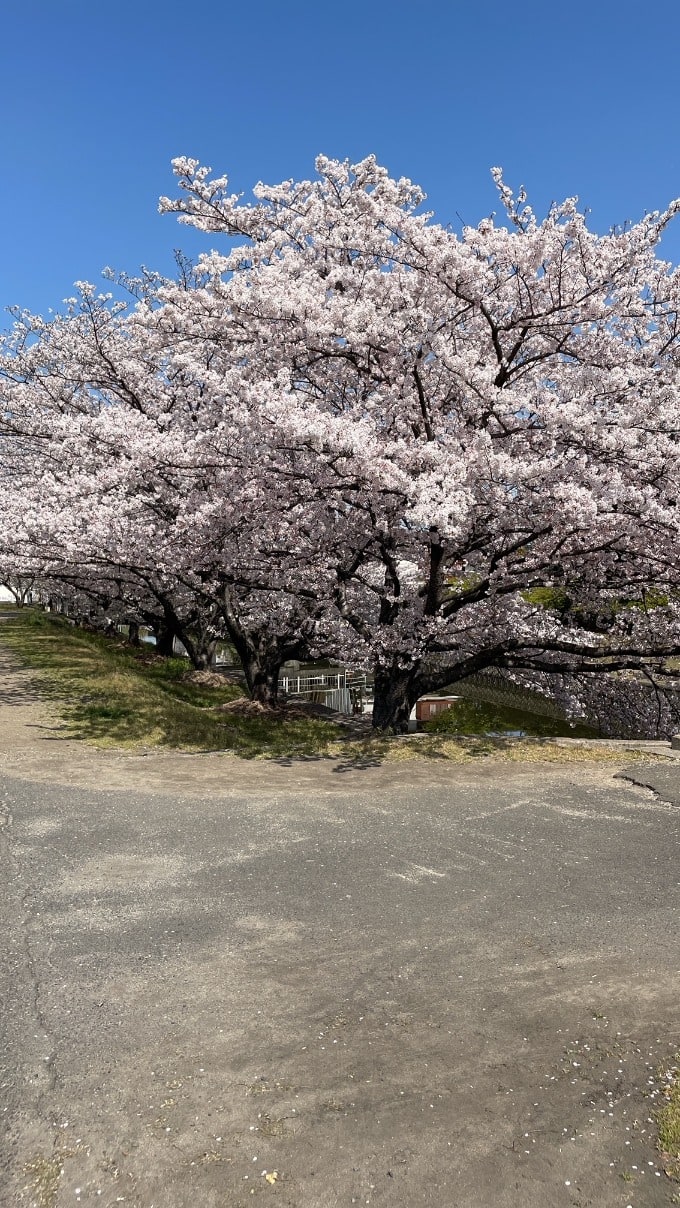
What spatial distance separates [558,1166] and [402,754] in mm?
7450

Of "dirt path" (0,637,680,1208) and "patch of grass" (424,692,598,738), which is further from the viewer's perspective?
"patch of grass" (424,692,598,738)

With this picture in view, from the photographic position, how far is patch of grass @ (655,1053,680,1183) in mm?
3098

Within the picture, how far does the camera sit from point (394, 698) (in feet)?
42.4

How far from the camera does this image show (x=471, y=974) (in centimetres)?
458

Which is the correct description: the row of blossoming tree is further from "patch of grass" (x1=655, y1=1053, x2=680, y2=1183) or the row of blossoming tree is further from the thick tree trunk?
"patch of grass" (x1=655, y1=1053, x2=680, y2=1183)

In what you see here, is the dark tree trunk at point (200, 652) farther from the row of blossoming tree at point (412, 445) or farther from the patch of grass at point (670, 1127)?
the patch of grass at point (670, 1127)

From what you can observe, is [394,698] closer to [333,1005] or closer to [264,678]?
[264,678]

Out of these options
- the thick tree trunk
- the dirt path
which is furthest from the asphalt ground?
the thick tree trunk

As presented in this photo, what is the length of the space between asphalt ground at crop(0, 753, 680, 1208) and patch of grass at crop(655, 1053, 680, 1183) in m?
0.04

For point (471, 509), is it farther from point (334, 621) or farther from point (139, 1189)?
point (139, 1189)

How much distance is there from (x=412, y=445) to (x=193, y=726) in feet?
20.6

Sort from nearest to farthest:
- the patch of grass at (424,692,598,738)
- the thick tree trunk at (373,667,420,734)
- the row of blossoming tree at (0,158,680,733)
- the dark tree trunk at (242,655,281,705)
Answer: the row of blossoming tree at (0,158,680,733)
the thick tree trunk at (373,667,420,734)
the dark tree trunk at (242,655,281,705)
the patch of grass at (424,692,598,738)

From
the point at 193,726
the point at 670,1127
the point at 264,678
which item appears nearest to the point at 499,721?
the point at 264,678

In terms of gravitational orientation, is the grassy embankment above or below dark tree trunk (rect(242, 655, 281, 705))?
below
